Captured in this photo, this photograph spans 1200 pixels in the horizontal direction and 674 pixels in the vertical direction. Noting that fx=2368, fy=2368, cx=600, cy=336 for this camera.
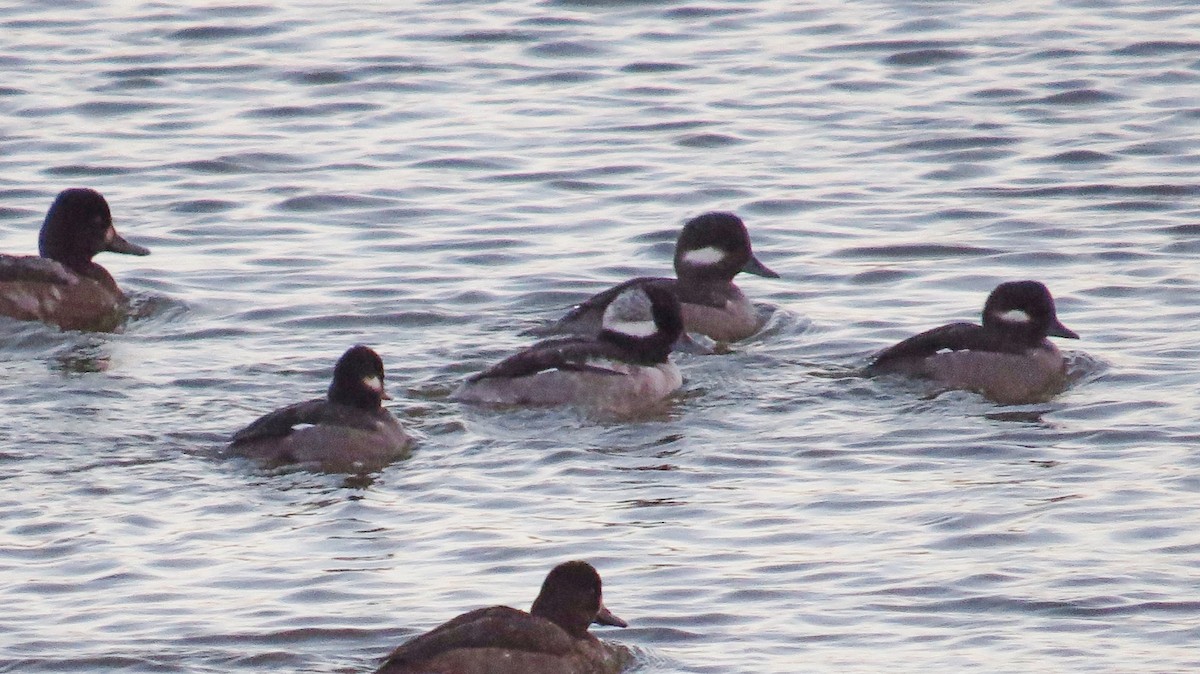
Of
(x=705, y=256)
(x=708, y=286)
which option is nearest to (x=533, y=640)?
(x=708, y=286)

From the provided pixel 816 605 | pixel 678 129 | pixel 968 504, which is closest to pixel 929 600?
pixel 816 605

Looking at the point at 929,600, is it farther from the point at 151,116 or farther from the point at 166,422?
the point at 151,116

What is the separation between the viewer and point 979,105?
20.4 meters

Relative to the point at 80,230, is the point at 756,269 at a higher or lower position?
lower

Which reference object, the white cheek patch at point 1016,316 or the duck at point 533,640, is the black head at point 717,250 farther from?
the duck at point 533,640

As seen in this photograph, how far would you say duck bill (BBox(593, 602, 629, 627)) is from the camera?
889 cm

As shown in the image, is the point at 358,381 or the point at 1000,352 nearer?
the point at 358,381

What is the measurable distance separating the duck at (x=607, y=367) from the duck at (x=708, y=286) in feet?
1.11

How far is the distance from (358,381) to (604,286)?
400 cm

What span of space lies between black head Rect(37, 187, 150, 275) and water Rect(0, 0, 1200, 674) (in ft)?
1.36

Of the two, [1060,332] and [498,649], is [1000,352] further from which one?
[498,649]

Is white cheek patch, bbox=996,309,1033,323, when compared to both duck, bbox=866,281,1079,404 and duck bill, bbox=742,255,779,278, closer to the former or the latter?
duck, bbox=866,281,1079,404

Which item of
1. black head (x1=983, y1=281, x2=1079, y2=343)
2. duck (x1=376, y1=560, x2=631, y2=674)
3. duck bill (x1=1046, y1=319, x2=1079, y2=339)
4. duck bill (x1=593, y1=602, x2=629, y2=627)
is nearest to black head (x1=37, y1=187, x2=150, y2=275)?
black head (x1=983, y1=281, x2=1079, y2=343)

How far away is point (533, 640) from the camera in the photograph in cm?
854
